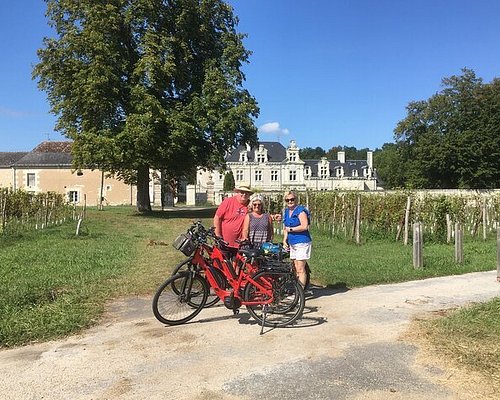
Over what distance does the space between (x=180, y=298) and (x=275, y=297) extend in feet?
4.16

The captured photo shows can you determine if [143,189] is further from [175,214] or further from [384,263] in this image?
A: [384,263]

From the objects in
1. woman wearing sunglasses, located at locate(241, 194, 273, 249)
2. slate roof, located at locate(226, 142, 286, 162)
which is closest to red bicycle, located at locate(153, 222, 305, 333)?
woman wearing sunglasses, located at locate(241, 194, 273, 249)

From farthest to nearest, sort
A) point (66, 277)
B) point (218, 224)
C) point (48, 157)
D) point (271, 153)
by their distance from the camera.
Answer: point (271, 153) → point (48, 157) → point (66, 277) → point (218, 224)

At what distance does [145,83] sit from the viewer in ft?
95.6

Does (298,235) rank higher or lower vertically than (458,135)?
lower

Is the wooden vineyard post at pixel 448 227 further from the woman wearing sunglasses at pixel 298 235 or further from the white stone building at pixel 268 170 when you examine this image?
the white stone building at pixel 268 170

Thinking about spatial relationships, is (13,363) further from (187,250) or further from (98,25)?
(98,25)

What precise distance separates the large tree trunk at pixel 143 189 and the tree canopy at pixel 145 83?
0.30ft

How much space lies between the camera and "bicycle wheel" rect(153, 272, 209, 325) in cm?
656

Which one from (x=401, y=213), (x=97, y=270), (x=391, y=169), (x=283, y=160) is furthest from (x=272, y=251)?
(x=391, y=169)

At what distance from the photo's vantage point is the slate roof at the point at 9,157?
62.5 metres

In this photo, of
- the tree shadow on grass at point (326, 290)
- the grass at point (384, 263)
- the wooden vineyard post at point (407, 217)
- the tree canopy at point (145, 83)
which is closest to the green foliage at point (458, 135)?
the tree canopy at point (145, 83)

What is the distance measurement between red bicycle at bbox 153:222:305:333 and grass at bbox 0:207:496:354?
3.94ft

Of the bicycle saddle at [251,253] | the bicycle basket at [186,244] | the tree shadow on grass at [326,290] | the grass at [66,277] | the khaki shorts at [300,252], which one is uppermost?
the bicycle basket at [186,244]
